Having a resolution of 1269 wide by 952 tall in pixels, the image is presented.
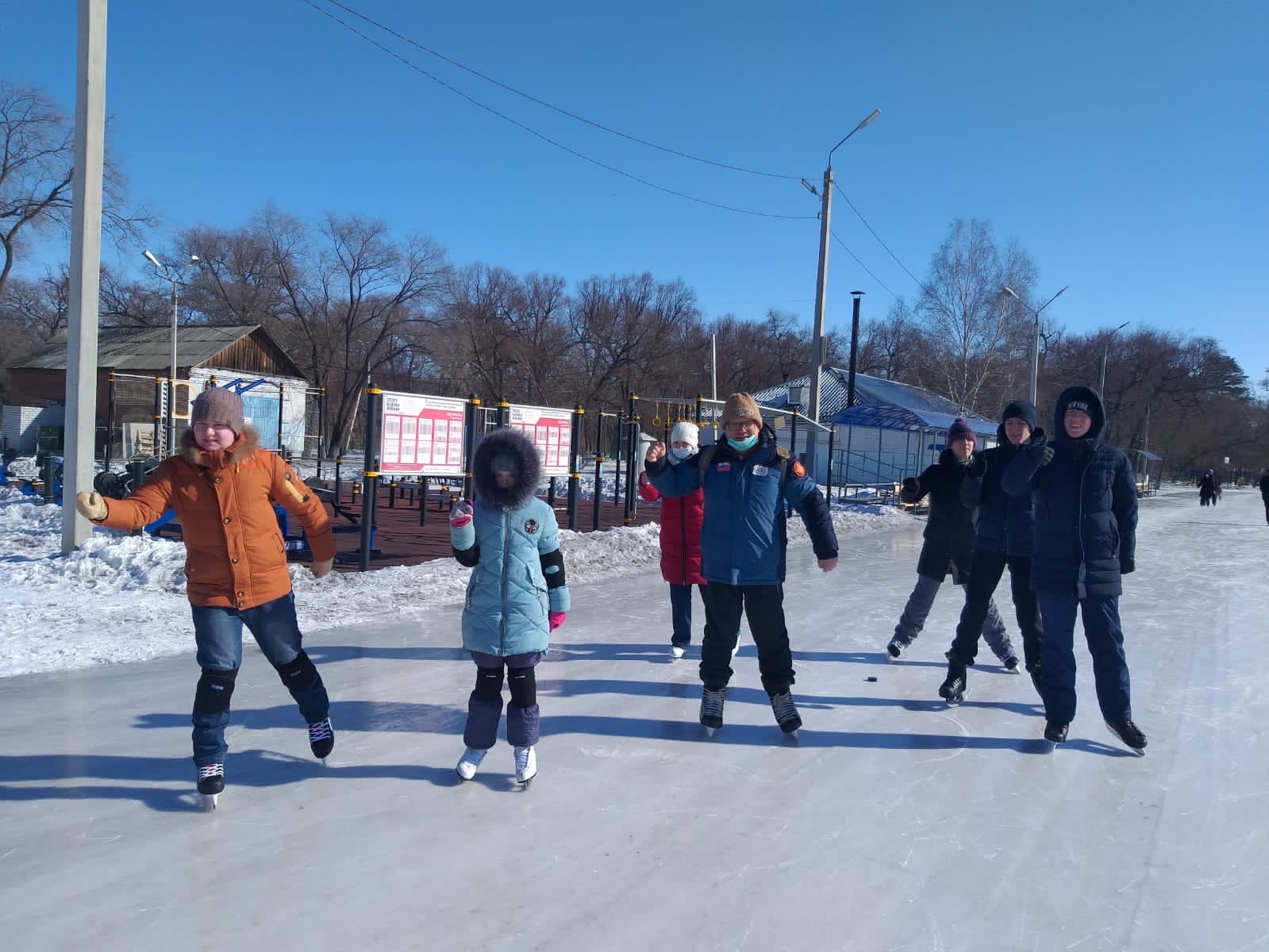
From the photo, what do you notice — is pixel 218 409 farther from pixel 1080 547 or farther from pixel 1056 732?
pixel 1056 732

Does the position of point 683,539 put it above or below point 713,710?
above

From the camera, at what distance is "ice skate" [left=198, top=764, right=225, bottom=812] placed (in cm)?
335

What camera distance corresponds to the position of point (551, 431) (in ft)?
39.0

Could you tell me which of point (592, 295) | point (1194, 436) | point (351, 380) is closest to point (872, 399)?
point (592, 295)

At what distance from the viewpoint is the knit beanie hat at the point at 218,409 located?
10.8 ft

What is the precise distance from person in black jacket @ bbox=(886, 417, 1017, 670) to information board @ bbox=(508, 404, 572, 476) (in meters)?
6.36

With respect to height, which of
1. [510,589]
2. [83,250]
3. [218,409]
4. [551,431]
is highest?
[83,250]

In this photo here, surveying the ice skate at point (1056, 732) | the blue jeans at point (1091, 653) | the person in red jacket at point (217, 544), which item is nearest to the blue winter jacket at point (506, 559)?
the person in red jacket at point (217, 544)

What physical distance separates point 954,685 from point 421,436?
6.53 meters

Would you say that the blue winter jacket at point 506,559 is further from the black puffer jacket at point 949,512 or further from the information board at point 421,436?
the information board at point 421,436

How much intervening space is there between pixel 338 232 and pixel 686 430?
43.3 metres

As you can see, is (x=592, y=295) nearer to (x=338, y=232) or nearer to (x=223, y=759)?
(x=338, y=232)

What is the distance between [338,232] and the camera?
4431cm

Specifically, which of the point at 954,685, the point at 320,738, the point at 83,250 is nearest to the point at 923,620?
the point at 954,685
